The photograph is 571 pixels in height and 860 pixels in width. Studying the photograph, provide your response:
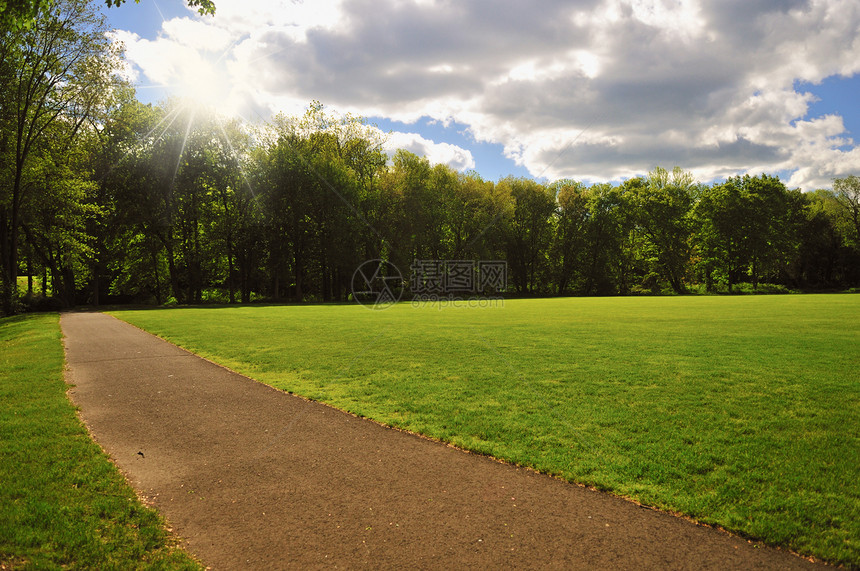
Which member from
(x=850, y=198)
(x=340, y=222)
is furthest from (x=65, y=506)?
(x=850, y=198)

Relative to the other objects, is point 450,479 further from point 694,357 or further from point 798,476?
point 694,357

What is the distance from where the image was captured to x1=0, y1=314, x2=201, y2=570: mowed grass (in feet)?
12.0

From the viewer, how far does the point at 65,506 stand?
4348mm

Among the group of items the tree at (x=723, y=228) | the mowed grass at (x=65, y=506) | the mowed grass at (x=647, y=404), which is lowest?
the mowed grass at (x=647, y=404)

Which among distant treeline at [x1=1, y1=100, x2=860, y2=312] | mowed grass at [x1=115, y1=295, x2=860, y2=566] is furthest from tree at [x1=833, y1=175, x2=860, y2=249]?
mowed grass at [x1=115, y1=295, x2=860, y2=566]

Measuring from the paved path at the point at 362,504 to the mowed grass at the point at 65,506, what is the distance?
24 centimetres

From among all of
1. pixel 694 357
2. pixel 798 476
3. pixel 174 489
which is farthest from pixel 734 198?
pixel 174 489

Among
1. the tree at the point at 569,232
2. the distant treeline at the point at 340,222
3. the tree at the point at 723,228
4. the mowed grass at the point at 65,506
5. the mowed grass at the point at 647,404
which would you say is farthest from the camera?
the tree at the point at 569,232

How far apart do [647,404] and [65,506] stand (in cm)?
845

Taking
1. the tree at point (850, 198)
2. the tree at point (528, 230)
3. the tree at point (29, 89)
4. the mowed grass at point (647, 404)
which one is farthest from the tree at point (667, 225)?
the tree at point (29, 89)

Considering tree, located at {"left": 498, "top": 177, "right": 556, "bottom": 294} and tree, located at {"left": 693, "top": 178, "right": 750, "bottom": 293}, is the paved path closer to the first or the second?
tree, located at {"left": 498, "top": 177, "right": 556, "bottom": 294}

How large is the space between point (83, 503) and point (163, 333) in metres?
15.7

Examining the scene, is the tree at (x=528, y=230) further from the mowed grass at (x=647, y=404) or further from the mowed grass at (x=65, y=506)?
the mowed grass at (x=65, y=506)

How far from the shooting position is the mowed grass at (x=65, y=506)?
365 cm
